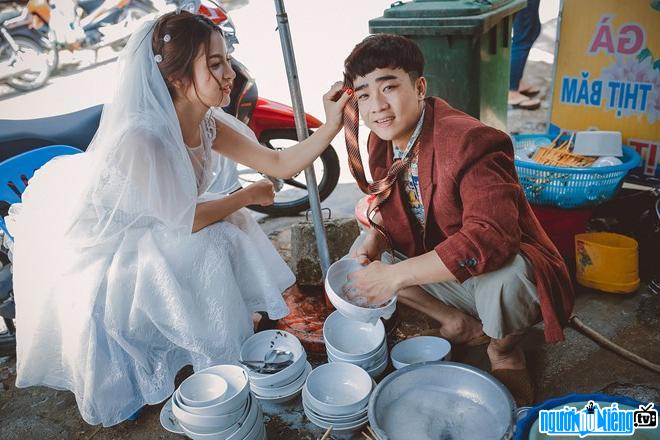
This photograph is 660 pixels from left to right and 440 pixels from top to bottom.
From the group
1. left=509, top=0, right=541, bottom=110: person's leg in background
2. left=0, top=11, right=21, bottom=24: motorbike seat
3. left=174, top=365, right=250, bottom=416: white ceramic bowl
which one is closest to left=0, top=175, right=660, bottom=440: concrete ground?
left=174, top=365, right=250, bottom=416: white ceramic bowl

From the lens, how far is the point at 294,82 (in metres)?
2.22

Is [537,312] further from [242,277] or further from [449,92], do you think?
[449,92]

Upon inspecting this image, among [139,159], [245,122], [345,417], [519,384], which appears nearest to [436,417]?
[345,417]

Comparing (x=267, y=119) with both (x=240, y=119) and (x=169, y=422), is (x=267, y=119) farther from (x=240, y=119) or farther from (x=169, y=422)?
(x=169, y=422)

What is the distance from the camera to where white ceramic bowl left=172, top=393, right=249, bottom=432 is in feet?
5.88

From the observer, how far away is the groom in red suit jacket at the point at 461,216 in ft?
6.02

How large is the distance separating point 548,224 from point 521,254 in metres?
1.11

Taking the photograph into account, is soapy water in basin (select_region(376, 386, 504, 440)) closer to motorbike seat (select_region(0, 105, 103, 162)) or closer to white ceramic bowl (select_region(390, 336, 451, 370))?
white ceramic bowl (select_region(390, 336, 451, 370))

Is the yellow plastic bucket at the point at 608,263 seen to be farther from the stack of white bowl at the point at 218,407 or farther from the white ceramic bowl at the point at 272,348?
the stack of white bowl at the point at 218,407

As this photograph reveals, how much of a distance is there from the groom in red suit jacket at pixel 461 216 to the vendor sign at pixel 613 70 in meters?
1.83

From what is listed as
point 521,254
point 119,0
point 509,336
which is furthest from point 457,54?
point 119,0

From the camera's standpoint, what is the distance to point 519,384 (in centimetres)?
210

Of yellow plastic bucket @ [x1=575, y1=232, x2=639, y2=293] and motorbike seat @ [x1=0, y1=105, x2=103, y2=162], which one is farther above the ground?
motorbike seat @ [x1=0, y1=105, x2=103, y2=162]

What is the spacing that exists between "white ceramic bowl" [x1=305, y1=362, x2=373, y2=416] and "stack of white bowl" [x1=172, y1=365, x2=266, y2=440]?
0.25 m
